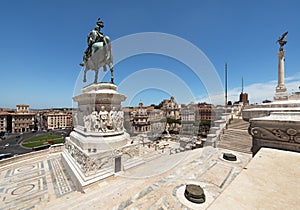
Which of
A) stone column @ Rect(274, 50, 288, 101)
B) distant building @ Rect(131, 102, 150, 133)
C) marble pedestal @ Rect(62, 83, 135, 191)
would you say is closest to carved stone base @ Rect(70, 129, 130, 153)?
marble pedestal @ Rect(62, 83, 135, 191)

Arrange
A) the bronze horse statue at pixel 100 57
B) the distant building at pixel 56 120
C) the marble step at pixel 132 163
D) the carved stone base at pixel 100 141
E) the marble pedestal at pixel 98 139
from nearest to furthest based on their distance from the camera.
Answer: the marble pedestal at pixel 98 139
the carved stone base at pixel 100 141
the marble step at pixel 132 163
the bronze horse statue at pixel 100 57
the distant building at pixel 56 120

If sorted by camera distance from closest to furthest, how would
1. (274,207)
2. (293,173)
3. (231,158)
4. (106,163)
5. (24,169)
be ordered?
1. (274,207)
2. (293,173)
3. (231,158)
4. (106,163)
5. (24,169)

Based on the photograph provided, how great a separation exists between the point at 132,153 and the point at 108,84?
456 centimetres

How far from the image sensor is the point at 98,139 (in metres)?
6.71

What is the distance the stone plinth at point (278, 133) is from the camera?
7.83ft

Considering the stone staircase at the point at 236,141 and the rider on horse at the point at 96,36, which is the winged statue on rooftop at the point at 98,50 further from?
the stone staircase at the point at 236,141

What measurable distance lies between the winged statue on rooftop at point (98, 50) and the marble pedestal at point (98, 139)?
1616 millimetres

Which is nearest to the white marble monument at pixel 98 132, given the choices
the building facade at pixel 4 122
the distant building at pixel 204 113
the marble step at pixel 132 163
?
the marble step at pixel 132 163

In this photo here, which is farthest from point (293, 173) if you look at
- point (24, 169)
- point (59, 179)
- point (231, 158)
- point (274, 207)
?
point (24, 169)

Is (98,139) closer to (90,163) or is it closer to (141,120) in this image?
(90,163)

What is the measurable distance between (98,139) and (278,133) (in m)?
7.02

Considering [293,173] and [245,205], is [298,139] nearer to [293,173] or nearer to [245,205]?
[293,173]

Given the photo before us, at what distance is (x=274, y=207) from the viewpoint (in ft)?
2.84

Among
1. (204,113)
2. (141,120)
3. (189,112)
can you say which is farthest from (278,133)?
(141,120)
